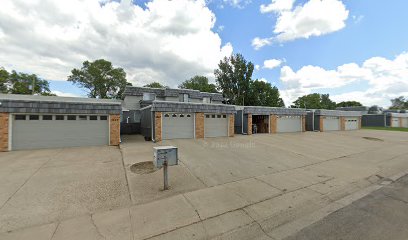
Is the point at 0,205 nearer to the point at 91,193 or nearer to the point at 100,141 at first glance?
the point at 91,193

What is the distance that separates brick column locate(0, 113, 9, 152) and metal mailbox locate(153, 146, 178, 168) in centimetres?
1009

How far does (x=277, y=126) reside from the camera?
21703 mm

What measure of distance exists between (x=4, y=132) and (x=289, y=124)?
2463cm

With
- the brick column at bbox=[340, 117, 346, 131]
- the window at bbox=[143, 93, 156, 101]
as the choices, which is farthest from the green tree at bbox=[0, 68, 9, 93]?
the brick column at bbox=[340, 117, 346, 131]

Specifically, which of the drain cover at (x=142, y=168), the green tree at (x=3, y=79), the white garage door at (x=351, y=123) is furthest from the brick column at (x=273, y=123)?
the green tree at (x=3, y=79)

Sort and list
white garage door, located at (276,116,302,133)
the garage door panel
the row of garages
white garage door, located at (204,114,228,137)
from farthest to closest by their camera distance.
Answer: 1. the garage door panel
2. white garage door, located at (276,116,302,133)
3. white garage door, located at (204,114,228,137)
4. the row of garages

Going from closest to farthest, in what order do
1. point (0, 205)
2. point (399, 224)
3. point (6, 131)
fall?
point (399, 224) → point (0, 205) → point (6, 131)

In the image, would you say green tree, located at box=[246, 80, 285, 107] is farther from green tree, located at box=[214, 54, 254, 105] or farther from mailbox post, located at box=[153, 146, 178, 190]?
mailbox post, located at box=[153, 146, 178, 190]

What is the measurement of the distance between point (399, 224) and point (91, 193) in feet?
24.0

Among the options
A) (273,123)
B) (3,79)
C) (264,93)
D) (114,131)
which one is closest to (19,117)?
(114,131)

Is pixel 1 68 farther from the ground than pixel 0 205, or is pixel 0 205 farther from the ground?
pixel 1 68

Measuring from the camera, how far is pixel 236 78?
4069 centimetres

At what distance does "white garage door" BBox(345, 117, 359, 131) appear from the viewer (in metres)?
29.1

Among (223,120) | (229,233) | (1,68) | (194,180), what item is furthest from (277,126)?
(1,68)
